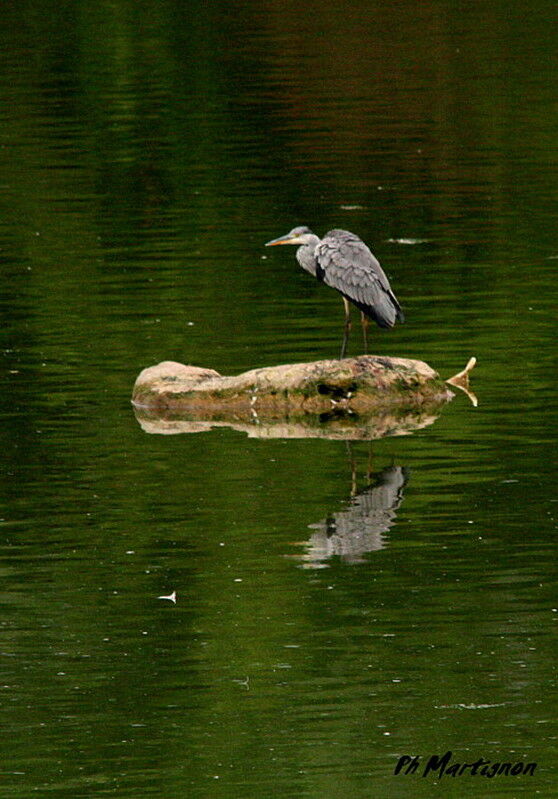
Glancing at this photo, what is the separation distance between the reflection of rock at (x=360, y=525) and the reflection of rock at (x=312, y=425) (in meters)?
1.33

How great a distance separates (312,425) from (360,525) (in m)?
3.09

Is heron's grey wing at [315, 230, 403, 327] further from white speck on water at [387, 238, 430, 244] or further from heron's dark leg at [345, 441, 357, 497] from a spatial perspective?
white speck on water at [387, 238, 430, 244]

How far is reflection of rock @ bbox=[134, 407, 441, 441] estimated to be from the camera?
18109mm

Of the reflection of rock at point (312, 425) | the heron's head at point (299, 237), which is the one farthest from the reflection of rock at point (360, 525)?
the heron's head at point (299, 237)

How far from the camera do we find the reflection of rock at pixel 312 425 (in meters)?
18.1

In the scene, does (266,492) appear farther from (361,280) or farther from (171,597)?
(361,280)

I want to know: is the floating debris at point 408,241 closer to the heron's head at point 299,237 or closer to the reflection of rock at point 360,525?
the heron's head at point 299,237

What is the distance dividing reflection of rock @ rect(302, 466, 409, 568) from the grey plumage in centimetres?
243

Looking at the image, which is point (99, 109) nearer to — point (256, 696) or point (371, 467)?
point (371, 467)

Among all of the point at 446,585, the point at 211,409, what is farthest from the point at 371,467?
the point at 446,585

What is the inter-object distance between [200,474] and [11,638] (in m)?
4.00

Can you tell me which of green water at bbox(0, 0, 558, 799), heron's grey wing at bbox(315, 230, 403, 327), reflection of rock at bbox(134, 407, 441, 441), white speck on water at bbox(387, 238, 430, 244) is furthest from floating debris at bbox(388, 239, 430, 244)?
reflection of rock at bbox(134, 407, 441, 441)

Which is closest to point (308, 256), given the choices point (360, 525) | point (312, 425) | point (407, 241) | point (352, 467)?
point (312, 425)

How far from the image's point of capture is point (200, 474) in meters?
16.9
